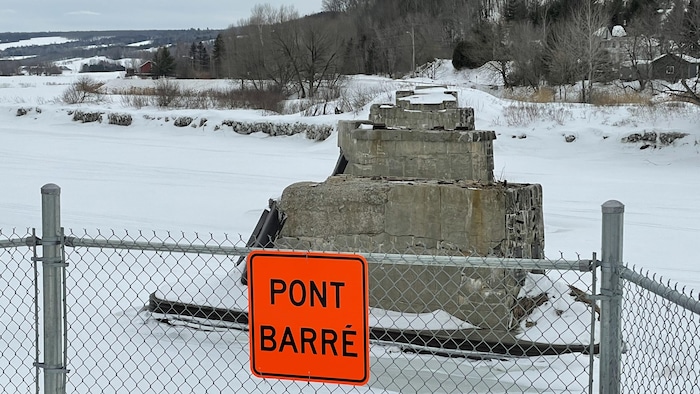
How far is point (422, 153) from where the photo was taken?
430 inches

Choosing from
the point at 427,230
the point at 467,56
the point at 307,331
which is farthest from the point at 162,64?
the point at 307,331

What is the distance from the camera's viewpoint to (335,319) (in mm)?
3975

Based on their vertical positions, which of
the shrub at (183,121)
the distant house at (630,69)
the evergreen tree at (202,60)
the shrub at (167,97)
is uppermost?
the evergreen tree at (202,60)

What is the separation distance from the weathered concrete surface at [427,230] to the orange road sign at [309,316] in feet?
14.1

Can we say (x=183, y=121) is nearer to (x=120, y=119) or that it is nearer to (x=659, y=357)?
(x=120, y=119)

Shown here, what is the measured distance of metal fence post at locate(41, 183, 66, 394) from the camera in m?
4.43

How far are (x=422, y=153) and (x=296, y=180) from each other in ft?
30.4

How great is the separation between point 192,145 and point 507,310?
63.4 ft

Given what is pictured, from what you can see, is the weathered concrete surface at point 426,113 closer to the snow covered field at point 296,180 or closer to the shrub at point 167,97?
the snow covered field at point 296,180

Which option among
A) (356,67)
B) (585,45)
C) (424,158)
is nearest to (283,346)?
(424,158)

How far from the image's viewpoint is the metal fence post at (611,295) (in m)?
3.88

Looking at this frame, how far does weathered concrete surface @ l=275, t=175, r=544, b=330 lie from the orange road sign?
4302 millimetres

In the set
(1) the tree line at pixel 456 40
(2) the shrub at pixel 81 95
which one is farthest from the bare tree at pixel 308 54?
(2) the shrub at pixel 81 95

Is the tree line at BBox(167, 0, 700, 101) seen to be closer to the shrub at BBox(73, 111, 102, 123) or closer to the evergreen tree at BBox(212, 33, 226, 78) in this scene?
the evergreen tree at BBox(212, 33, 226, 78)
